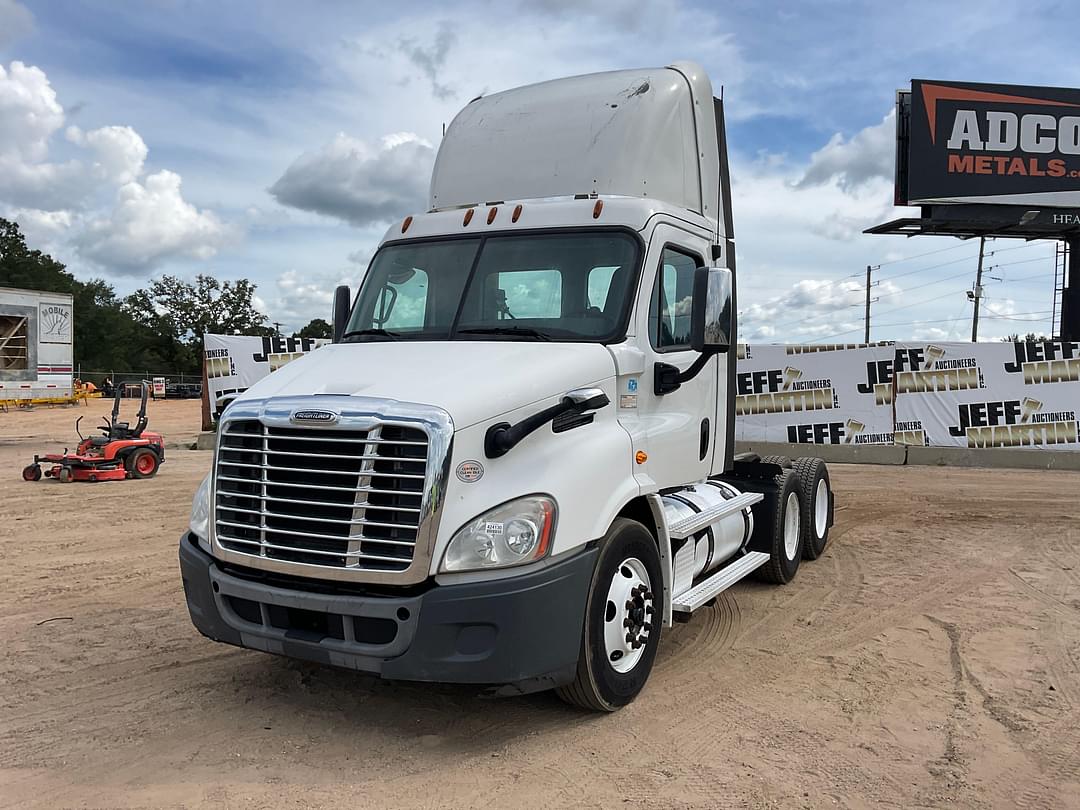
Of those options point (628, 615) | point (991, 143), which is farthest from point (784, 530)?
point (991, 143)

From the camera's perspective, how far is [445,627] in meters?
3.96

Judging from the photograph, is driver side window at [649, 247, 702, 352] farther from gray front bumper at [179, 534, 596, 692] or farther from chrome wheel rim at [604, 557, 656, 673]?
gray front bumper at [179, 534, 596, 692]

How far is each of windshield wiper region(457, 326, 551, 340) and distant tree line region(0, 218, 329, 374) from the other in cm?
7295

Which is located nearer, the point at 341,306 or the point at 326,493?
the point at 326,493

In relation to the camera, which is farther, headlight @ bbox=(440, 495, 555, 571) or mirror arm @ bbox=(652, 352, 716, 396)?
mirror arm @ bbox=(652, 352, 716, 396)

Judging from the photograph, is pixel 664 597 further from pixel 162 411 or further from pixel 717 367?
pixel 162 411

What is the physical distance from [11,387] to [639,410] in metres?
28.5

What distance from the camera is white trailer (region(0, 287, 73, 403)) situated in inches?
1068

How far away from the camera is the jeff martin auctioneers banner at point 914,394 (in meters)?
17.2

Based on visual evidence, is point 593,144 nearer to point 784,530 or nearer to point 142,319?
point 784,530

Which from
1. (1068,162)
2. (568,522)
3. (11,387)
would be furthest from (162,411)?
(568,522)

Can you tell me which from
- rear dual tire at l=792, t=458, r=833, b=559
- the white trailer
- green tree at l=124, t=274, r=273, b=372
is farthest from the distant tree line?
rear dual tire at l=792, t=458, r=833, b=559

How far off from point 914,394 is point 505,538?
15745 millimetres

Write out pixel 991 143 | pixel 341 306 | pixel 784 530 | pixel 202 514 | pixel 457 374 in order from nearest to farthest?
pixel 457 374
pixel 202 514
pixel 341 306
pixel 784 530
pixel 991 143
